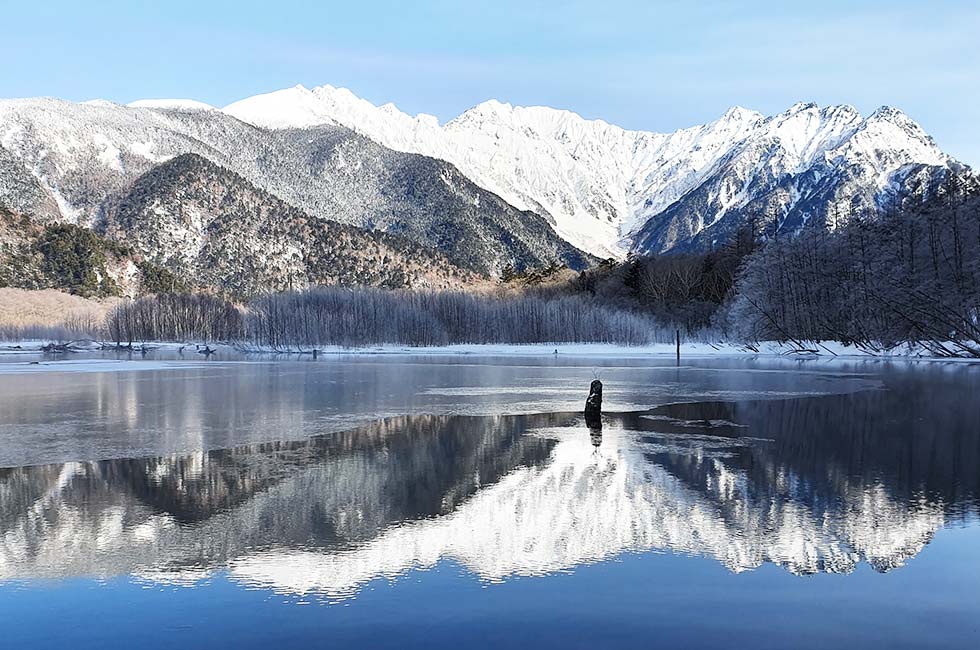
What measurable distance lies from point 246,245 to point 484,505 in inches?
7385

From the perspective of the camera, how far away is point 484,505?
1111 centimetres

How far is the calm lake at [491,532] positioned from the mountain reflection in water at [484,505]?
1.9 inches

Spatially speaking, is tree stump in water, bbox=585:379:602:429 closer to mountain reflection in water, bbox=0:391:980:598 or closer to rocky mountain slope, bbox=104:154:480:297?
mountain reflection in water, bbox=0:391:980:598

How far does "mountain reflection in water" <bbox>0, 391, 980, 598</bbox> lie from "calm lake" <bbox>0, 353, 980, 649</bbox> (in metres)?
0.05

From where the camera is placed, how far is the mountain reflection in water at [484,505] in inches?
347

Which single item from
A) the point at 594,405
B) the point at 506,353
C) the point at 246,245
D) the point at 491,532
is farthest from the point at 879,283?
the point at 246,245

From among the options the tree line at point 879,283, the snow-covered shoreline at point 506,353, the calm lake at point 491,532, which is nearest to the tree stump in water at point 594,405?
the calm lake at point 491,532

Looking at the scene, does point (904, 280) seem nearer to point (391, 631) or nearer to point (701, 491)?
point (701, 491)

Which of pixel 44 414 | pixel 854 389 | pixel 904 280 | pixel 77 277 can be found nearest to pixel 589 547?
pixel 44 414

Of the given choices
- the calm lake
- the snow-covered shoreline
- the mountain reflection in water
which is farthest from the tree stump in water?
the snow-covered shoreline

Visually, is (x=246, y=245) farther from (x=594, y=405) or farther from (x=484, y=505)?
(x=484, y=505)

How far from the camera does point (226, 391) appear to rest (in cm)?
2991

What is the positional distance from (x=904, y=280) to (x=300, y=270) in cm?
14818

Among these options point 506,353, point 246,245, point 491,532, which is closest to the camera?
point 491,532
